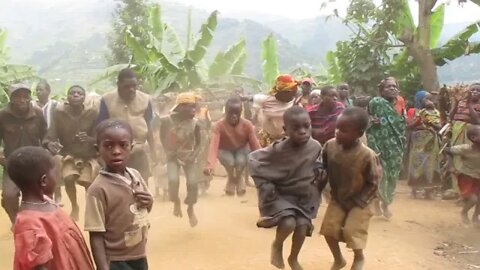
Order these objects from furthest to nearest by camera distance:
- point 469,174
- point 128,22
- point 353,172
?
point 128,22 → point 469,174 → point 353,172

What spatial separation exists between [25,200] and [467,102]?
643 cm

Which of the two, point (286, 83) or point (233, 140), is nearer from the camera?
point (286, 83)

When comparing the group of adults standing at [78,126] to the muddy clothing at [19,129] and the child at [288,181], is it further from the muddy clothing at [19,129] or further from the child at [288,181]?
the child at [288,181]

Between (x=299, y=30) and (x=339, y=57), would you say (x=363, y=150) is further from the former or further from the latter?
(x=299, y=30)

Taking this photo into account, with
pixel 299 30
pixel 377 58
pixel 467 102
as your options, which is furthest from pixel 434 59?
pixel 299 30

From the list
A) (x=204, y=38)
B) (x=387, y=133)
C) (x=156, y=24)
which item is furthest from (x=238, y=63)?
(x=387, y=133)

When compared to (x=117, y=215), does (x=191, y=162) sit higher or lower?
lower

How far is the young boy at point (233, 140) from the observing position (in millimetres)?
6828

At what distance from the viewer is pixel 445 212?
8547 mm

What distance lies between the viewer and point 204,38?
13.0m

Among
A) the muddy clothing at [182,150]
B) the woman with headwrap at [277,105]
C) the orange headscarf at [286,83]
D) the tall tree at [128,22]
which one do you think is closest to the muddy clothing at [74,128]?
the muddy clothing at [182,150]

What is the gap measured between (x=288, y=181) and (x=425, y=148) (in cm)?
512

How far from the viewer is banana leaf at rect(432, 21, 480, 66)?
11852mm

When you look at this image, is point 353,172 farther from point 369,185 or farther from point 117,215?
point 117,215
